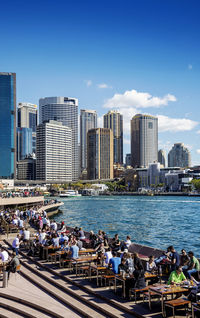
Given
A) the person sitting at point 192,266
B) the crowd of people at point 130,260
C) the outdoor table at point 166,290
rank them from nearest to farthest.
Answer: the outdoor table at point 166,290
the crowd of people at point 130,260
the person sitting at point 192,266

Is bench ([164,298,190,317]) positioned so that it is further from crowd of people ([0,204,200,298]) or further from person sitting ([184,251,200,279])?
person sitting ([184,251,200,279])

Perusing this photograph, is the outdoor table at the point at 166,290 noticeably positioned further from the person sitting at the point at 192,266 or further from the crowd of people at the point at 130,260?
the person sitting at the point at 192,266

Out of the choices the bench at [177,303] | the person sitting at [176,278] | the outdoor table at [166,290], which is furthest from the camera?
the person sitting at [176,278]

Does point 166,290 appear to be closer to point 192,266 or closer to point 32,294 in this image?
point 192,266

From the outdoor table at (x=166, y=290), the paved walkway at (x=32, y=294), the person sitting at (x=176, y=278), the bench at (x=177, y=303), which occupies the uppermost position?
the person sitting at (x=176, y=278)

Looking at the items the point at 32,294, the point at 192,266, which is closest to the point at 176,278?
A: the point at 192,266

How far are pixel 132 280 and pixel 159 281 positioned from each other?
191cm

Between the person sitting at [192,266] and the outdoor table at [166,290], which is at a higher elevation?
the person sitting at [192,266]

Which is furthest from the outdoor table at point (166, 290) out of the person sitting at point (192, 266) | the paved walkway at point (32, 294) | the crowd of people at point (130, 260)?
the paved walkway at point (32, 294)

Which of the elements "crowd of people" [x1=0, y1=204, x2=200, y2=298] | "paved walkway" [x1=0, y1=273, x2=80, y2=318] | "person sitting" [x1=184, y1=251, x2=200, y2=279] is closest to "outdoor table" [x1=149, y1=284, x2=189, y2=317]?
"crowd of people" [x1=0, y1=204, x2=200, y2=298]

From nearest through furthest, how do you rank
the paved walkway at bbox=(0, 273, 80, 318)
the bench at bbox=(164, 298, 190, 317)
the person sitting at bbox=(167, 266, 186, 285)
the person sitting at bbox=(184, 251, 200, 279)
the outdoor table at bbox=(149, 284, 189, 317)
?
the bench at bbox=(164, 298, 190, 317) → the outdoor table at bbox=(149, 284, 189, 317) → the person sitting at bbox=(167, 266, 186, 285) → the paved walkway at bbox=(0, 273, 80, 318) → the person sitting at bbox=(184, 251, 200, 279)

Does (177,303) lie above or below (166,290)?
below

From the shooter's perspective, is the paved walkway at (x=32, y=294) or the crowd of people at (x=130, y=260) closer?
the paved walkway at (x=32, y=294)

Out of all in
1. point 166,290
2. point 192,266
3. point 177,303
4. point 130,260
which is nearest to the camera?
point 177,303
